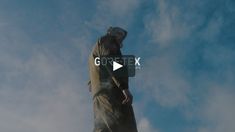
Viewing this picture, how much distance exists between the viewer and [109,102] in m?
9.59

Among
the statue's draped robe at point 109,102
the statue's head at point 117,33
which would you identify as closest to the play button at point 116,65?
the statue's draped robe at point 109,102

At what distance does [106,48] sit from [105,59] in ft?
0.71

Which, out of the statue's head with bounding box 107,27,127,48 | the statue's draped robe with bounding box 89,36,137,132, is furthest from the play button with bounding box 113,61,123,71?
the statue's head with bounding box 107,27,127,48

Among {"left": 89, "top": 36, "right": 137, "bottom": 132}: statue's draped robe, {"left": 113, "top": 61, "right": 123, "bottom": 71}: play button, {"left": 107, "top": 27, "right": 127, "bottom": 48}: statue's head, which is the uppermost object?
{"left": 107, "top": 27, "right": 127, "bottom": 48}: statue's head

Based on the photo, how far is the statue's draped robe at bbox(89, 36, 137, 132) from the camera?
371 inches

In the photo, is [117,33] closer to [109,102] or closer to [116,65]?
[116,65]

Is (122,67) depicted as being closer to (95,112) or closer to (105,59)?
(105,59)

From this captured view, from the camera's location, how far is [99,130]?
9.36 metres

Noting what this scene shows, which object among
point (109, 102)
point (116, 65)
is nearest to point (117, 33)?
point (116, 65)

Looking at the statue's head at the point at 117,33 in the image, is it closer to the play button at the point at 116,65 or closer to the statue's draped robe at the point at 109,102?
→ the statue's draped robe at the point at 109,102

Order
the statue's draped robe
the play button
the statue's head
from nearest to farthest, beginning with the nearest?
the statue's draped robe, the play button, the statue's head

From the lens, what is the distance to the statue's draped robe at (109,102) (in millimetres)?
9414

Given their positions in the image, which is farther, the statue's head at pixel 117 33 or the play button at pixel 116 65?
the statue's head at pixel 117 33

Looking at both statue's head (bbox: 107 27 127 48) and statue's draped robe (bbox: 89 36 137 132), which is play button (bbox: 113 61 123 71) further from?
statue's head (bbox: 107 27 127 48)
